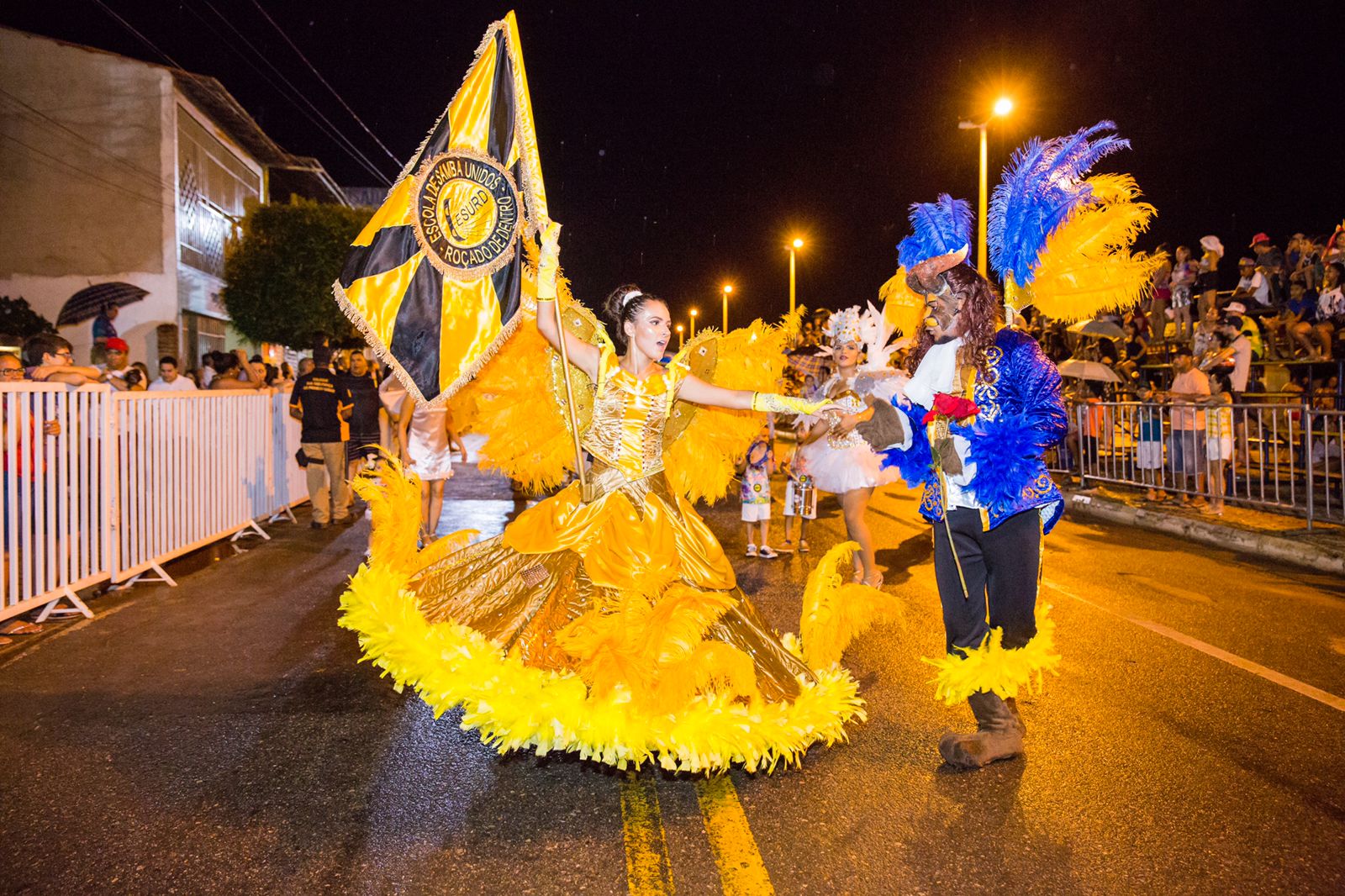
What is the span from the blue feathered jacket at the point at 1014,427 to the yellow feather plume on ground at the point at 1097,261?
0.31 metres

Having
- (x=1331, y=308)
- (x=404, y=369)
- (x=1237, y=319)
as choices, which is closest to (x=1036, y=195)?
(x=404, y=369)

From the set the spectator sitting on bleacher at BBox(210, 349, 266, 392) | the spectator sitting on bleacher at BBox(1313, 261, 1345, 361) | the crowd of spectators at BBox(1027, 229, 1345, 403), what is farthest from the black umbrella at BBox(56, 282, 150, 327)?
the spectator sitting on bleacher at BBox(1313, 261, 1345, 361)

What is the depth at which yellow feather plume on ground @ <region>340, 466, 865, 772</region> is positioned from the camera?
3.15 metres

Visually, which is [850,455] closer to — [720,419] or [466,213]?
[720,419]

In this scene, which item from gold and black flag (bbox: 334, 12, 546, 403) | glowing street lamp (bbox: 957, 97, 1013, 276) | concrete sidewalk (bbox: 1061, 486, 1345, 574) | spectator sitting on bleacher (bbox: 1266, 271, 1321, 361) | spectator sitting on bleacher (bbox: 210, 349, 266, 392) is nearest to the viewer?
gold and black flag (bbox: 334, 12, 546, 403)

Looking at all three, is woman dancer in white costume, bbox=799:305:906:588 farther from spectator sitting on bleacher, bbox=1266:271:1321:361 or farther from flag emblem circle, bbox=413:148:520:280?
spectator sitting on bleacher, bbox=1266:271:1321:361

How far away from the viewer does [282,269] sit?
100ft

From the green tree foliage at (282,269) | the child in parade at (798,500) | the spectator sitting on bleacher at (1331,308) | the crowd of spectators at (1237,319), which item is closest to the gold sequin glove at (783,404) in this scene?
the child in parade at (798,500)

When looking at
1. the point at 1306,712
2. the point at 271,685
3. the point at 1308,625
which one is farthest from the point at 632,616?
the point at 1308,625

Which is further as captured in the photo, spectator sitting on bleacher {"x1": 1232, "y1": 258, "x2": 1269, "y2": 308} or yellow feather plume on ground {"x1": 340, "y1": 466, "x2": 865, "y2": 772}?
spectator sitting on bleacher {"x1": 1232, "y1": 258, "x2": 1269, "y2": 308}

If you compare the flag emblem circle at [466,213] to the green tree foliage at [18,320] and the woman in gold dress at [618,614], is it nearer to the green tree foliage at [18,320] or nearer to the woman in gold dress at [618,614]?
the woman in gold dress at [618,614]

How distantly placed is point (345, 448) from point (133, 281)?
2029 cm

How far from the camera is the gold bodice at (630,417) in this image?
405 cm

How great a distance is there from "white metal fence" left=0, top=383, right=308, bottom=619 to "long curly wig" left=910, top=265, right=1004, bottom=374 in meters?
5.74
